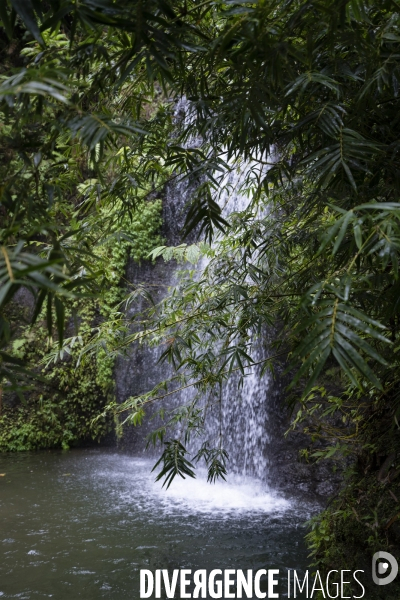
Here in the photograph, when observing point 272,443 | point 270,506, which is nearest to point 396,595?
point 270,506

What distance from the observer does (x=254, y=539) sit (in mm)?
4594

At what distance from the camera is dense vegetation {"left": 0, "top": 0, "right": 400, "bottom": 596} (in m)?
1.37

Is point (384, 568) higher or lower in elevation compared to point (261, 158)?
lower

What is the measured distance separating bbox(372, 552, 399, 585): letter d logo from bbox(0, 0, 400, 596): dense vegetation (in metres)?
0.04

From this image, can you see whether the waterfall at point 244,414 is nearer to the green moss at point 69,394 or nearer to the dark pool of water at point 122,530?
the dark pool of water at point 122,530

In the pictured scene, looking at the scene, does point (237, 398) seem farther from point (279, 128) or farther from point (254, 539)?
point (279, 128)

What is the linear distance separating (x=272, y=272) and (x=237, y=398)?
3877 mm

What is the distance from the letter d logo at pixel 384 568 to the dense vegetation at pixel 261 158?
4cm

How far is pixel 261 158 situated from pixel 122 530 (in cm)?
361

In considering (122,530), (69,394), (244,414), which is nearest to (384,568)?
(122,530)

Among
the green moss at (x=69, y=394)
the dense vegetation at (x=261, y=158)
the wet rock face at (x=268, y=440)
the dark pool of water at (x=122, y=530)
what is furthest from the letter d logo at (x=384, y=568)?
the green moss at (x=69, y=394)

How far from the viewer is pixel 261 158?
8.02 ft

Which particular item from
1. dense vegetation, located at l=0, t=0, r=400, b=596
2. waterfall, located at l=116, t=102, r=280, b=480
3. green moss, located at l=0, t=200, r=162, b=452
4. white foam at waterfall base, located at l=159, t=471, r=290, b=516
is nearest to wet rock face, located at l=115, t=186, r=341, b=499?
waterfall, located at l=116, t=102, r=280, b=480

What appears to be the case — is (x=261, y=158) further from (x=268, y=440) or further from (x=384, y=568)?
(x=268, y=440)
